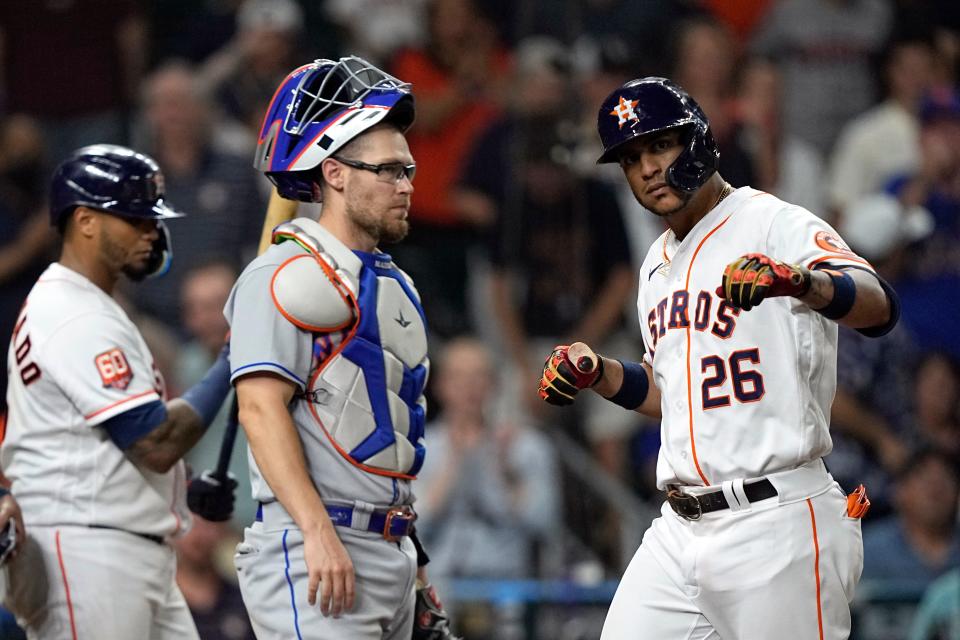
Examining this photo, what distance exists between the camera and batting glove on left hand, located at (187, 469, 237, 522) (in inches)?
154

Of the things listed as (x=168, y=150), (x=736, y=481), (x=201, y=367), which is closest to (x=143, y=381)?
(x=736, y=481)

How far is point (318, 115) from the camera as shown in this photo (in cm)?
341

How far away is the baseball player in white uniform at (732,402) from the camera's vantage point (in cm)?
312

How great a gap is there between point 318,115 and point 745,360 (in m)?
1.23

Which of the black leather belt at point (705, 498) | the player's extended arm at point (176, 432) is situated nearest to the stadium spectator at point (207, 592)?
the player's extended arm at point (176, 432)

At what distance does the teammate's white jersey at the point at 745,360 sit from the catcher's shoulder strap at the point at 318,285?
80cm

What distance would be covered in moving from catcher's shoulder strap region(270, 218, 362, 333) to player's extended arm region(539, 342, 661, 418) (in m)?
0.53

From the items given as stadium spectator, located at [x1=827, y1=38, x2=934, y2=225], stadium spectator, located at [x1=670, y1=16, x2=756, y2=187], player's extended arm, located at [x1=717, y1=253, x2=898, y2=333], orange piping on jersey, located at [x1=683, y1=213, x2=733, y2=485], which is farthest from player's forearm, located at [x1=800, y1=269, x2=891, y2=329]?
stadium spectator, located at [x1=827, y1=38, x2=934, y2=225]

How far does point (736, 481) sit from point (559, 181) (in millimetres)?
4540

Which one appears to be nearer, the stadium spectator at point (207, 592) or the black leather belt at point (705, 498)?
the black leather belt at point (705, 498)

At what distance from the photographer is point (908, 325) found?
7539mm

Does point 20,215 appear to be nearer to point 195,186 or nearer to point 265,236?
point 195,186

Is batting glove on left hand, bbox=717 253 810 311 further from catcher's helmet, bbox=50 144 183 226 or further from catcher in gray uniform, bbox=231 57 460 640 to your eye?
catcher's helmet, bbox=50 144 183 226

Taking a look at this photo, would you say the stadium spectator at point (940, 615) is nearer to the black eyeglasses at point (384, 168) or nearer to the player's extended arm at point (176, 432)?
the player's extended arm at point (176, 432)
